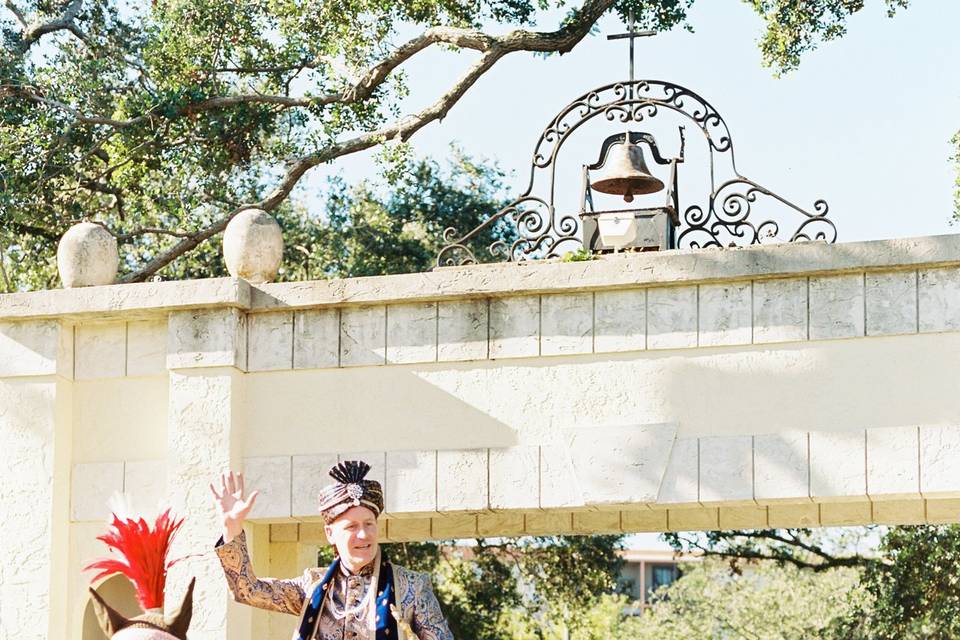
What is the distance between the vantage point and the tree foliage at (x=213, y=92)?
1382 cm

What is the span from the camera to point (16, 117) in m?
13.5

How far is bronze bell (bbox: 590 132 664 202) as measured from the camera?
Result: 8.98 meters

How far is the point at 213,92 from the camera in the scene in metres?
14.2

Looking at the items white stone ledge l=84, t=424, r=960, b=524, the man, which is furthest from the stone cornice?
the man

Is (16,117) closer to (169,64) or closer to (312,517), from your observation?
(169,64)

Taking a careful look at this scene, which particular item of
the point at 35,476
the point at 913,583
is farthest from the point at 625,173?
the point at 913,583

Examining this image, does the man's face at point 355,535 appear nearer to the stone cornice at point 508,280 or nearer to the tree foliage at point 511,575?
the stone cornice at point 508,280

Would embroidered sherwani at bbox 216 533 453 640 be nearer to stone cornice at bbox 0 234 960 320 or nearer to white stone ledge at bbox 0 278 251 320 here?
stone cornice at bbox 0 234 960 320

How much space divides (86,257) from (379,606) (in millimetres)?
4000

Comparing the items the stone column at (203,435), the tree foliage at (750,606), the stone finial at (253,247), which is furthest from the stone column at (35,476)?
the tree foliage at (750,606)

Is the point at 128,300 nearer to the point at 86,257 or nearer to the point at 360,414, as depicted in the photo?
the point at 86,257

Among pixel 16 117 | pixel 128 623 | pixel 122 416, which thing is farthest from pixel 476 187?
pixel 128 623

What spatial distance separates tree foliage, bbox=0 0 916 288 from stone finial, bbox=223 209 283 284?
517 centimetres

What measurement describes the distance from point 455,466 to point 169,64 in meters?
7.13
